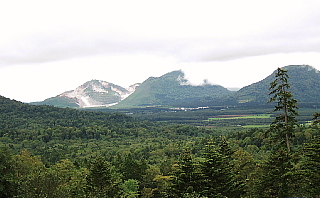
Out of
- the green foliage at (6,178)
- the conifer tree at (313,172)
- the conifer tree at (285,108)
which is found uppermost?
the conifer tree at (285,108)

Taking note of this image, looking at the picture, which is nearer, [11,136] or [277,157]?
[277,157]

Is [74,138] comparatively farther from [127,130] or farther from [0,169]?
[0,169]

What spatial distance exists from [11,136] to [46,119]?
2101 inches

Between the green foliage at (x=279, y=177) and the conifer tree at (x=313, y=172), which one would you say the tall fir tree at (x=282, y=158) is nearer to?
the green foliage at (x=279, y=177)

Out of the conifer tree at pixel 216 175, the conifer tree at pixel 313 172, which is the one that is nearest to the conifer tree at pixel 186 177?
the conifer tree at pixel 216 175

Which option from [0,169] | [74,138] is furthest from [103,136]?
[0,169]

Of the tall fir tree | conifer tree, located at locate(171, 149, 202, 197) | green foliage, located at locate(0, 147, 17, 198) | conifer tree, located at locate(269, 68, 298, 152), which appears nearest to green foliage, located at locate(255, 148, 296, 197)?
the tall fir tree

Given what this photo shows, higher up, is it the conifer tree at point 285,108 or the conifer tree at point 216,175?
the conifer tree at point 285,108

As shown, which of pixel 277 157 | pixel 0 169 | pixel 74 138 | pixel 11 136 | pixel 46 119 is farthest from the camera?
pixel 46 119

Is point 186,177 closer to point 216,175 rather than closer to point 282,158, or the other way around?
point 216,175

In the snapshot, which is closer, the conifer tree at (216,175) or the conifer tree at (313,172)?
the conifer tree at (313,172)

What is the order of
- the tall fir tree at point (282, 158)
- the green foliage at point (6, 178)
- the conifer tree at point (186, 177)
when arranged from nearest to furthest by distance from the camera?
the tall fir tree at point (282, 158), the conifer tree at point (186, 177), the green foliage at point (6, 178)

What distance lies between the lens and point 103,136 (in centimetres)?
15962

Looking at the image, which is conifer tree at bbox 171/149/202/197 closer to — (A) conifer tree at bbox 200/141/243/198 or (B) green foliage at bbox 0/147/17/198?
(A) conifer tree at bbox 200/141/243/198
